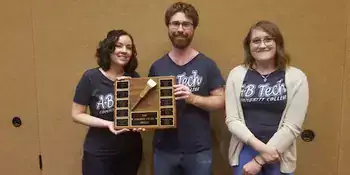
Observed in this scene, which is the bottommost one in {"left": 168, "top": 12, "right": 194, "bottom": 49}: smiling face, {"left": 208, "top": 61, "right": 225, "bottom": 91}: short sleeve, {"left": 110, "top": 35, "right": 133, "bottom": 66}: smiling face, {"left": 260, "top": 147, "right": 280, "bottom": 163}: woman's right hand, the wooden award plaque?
{"left": 260, "top": 147, "right": 280, "bottom": 163}: woman's right hand

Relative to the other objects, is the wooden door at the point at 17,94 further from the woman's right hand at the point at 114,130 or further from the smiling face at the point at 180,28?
the smiling face at the point at 180,28

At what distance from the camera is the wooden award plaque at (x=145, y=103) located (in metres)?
1.60

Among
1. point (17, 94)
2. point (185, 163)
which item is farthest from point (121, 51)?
point (17, 94)

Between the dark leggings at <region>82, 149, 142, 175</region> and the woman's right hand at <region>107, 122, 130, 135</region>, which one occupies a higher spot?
the woman's right hand at <region>107, 122, 130, 135</region>

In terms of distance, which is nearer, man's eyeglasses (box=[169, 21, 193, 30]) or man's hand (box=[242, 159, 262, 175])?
man's hand (box=[242, 159, 262, 175])

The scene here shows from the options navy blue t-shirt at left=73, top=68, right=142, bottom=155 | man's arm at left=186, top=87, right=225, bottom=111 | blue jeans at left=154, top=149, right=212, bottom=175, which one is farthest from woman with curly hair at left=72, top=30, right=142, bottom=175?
man's arm at left=186, top=87, right=225, bottom=111

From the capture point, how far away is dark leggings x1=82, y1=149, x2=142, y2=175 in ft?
5.67

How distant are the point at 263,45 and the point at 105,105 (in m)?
0.85

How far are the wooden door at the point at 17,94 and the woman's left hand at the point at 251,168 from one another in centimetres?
147

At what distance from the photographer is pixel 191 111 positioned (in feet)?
5.67

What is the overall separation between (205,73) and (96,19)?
33.3 inches

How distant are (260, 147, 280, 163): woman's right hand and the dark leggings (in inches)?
27.9

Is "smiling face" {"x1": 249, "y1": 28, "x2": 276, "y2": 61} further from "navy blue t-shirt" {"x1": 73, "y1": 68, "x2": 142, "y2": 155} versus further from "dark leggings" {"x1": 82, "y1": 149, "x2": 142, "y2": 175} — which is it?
"dark leggings" {"x1": 82, "y1": 149, "x2": 142, "y2": 175}

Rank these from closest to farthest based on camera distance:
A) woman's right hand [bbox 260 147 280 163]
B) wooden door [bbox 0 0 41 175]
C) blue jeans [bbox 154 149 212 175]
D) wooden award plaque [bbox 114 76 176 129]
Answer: woman's right hand [bbox 260 147 280 163], wooden award plaque [bbox 114 76 176 129], blue jeans [bbox 154 149 212 175], wooden door [bbox 0 0 41 175]
